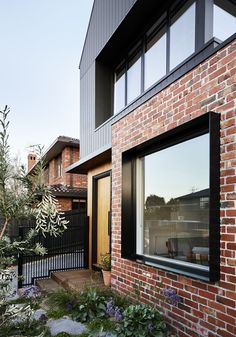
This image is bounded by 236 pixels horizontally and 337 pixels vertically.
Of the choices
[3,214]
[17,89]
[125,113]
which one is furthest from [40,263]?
[17,89]

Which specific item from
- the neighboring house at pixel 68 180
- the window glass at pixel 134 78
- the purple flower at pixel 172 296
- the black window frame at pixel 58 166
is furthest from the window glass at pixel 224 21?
the black window frame at pixel 58 166

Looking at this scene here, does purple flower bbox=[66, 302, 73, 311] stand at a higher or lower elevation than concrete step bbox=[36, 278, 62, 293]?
higher

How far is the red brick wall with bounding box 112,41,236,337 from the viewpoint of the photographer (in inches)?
107

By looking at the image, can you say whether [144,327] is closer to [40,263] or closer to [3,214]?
[3,214]

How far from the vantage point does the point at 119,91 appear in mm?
6551

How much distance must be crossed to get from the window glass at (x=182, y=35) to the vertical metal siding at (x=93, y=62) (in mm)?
1246

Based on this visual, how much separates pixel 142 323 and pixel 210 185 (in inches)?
66.9

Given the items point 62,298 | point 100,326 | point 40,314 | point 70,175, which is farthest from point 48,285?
point 70,175

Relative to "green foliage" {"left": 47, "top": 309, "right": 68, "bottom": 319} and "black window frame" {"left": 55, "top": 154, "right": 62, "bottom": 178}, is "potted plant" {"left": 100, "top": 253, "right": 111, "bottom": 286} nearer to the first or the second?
"green foliage" {"left": 47, "top": 309, "right": 68, "bottom": 319}

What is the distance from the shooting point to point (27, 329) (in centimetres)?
355

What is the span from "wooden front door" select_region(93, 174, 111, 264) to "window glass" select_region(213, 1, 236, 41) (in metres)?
3.81

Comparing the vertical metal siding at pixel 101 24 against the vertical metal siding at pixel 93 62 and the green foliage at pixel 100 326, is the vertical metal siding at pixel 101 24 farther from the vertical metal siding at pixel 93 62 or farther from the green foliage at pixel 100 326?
the green foliage at pixel 100 326

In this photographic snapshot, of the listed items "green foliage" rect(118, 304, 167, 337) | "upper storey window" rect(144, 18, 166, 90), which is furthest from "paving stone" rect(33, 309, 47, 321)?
"upper storey window" rect(144, 18, 166, 90)

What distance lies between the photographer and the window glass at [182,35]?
4.03 m
